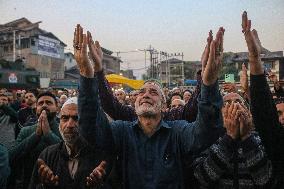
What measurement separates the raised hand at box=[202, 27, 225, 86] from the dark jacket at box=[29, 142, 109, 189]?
122 cm

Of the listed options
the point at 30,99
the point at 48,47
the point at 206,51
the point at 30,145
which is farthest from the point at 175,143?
the point at 48,47

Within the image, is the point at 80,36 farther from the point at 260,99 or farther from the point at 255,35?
the point at 260,99

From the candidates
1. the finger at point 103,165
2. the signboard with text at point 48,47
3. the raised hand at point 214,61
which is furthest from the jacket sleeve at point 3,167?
the signboard with text at point 48,47

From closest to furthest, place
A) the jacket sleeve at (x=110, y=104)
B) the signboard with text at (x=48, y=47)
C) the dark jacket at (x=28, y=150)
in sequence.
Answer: the dark jacket at (x=28, y=150), the jacket sleeve at (x=110, y=104), the signboard with text at (x=48, y=47)

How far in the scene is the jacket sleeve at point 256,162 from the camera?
109 inches

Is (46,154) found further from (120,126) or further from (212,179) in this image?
(212,179)

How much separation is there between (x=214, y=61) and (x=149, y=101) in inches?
32.5

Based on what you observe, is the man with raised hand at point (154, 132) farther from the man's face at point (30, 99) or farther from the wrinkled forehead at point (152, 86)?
the man's face at point (30, 99)

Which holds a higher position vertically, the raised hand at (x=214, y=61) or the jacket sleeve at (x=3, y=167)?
the raised hand at (x=214, y=61)

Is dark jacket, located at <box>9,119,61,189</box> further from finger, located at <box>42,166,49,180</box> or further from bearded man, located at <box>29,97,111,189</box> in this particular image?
finger, located at <box>42,166,49,180</box>

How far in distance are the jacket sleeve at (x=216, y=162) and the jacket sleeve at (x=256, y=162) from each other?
0.11 m

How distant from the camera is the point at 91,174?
9.37 ft

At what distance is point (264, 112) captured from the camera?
261 centimetres

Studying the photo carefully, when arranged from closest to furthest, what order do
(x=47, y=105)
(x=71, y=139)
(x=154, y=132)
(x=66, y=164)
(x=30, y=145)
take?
1. (x=154, y=132)
2. (x=66, y=164)
3. (x=71, y=139)
4. (x=30, y=145)
5. (x=47, y=105)
